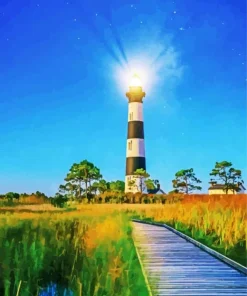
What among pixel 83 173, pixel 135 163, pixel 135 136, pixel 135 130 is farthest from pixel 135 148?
pixel 83 173

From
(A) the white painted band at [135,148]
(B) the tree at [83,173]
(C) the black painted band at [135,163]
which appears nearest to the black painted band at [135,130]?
(A) the white painted band at [135,148]

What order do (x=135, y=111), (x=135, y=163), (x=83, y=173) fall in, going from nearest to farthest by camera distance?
(x=83, y=173), (x=135, y=163), (x=135, y=111)

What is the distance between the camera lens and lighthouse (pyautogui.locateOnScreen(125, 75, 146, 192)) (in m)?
19.1

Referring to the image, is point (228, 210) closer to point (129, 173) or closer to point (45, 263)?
point (45, 263)

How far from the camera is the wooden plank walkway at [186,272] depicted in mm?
3447

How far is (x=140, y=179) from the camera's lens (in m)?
18.4

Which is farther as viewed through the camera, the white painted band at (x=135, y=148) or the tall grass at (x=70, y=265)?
the white painted band at (x=135, y=148)

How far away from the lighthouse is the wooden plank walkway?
43.0ft

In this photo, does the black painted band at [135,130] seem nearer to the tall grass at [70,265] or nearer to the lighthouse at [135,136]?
the lighthouse at [135,136]

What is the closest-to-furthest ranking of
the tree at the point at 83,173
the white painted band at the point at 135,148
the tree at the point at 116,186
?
the tree at the point at 83,173
the tree at the point at 116,186
the white painted band at the point at 135,148

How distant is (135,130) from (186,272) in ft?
51.3

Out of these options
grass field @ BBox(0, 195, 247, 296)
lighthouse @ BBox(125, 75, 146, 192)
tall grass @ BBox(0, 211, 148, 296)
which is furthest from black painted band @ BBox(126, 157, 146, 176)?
tall grass @ BBox(0, 211, 148, 296)

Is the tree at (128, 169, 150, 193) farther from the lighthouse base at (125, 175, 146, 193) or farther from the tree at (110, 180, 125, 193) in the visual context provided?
the tree at (110, 180, 125, 193)

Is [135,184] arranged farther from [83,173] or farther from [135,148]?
[83,173]
